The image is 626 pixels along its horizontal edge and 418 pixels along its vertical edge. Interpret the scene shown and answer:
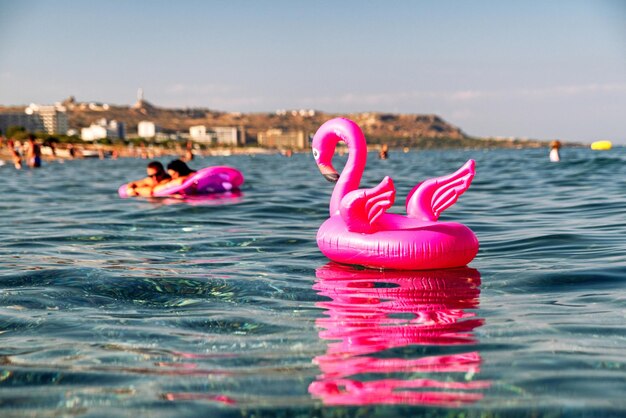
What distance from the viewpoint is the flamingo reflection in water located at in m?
3.19

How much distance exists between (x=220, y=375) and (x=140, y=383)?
38 cm

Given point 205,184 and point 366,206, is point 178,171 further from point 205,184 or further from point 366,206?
point 366,206

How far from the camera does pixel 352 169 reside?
23.7 ft

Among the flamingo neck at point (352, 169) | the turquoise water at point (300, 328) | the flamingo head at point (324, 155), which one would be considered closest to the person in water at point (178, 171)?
the turquoise water at point (300, 328)

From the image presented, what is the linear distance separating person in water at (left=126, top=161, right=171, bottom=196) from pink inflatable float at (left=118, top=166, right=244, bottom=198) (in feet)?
0.66

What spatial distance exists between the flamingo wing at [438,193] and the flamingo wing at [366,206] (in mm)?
436

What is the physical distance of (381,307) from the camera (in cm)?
512

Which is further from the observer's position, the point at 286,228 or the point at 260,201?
the point at 260,201

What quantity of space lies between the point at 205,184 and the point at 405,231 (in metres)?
9.59

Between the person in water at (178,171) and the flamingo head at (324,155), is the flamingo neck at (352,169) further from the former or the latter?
the person in water at (178,171)

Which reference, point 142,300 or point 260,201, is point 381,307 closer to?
point 142,300

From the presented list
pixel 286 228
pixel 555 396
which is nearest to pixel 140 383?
pixel 555 396

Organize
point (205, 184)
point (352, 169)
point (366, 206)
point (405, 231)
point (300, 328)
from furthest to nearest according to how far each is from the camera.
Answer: point (205, 184)
point (352, 169)
point (405, 231)
point (366, 206)
point (300, 328)

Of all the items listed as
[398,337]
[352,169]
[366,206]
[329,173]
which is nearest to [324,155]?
[329,173]
